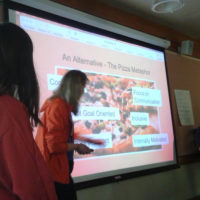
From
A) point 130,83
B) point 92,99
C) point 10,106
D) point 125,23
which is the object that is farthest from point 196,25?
point 10,106

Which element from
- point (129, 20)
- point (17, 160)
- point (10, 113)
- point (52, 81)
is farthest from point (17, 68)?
point (129, 20)

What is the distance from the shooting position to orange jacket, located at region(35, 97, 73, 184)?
1386 mm

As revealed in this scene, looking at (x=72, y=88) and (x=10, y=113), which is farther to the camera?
(x=72, y=88)

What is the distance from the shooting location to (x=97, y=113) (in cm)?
210

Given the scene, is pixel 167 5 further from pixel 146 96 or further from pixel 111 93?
pixel 111 93

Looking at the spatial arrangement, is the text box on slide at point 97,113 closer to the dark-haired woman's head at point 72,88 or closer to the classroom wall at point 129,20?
the dark-haired woman's head at point 72,88

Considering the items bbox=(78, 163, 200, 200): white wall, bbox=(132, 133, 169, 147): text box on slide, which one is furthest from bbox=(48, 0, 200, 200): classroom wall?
bbox=(132, 133, 169, 147): text box on slide

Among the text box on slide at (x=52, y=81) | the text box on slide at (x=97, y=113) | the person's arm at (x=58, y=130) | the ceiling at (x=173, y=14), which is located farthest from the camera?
the ceiling at (x=173, y=14)

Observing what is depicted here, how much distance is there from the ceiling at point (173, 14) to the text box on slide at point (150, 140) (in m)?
1.40

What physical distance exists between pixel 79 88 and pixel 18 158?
3.27 feet

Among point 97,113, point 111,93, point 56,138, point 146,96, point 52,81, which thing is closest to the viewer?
point 56,138

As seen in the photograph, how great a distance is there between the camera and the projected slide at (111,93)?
1896 mm

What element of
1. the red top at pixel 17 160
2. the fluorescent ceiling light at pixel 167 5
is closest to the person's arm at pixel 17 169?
the red top at pixel 17 160

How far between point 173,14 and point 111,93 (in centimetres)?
139
